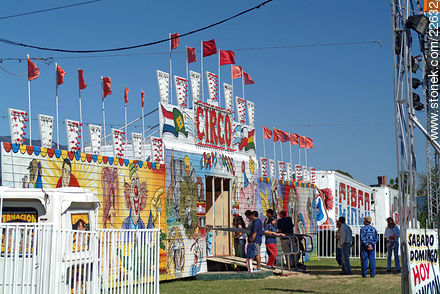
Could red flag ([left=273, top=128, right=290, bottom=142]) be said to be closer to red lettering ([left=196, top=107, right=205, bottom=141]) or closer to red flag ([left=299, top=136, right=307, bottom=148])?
red flag ([left=299, top=136, right=307, bottom=148])

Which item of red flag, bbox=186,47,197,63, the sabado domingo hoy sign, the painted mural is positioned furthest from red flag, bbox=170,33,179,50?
the sabado domingo hoy sign

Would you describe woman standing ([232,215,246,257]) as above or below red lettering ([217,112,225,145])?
below

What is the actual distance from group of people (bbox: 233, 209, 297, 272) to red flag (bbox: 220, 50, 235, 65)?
15.8 ft

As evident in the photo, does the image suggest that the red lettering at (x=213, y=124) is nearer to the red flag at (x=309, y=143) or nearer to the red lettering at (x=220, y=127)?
the red lettering at (x=220, y=127)

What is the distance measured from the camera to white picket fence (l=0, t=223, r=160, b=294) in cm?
834

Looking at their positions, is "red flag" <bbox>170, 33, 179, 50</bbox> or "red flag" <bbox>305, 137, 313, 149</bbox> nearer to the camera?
"red flag" <bbox>170, 33, 179, 50</bbox>

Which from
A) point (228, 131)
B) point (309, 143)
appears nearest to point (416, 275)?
Result: point (228, 131)

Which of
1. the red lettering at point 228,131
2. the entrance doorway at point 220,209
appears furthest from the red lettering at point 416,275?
the red lettering at point 228,131

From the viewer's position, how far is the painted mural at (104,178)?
44.0 ft

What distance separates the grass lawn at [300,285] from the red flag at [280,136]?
A: 7255 millimetres

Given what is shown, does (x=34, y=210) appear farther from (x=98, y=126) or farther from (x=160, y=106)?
(x=160, y=106)

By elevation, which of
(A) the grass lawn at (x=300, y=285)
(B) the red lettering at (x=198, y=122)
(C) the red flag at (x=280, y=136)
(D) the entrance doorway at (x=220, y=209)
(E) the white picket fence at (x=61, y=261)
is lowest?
(A) the grass lawn at (x=300, y=285)

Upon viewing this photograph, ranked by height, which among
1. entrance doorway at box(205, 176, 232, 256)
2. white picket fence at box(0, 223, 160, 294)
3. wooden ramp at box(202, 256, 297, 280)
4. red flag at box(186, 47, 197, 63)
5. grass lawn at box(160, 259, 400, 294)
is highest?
red flag at box(186, 47, 197, 63)

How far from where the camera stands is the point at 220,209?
21594 mm
